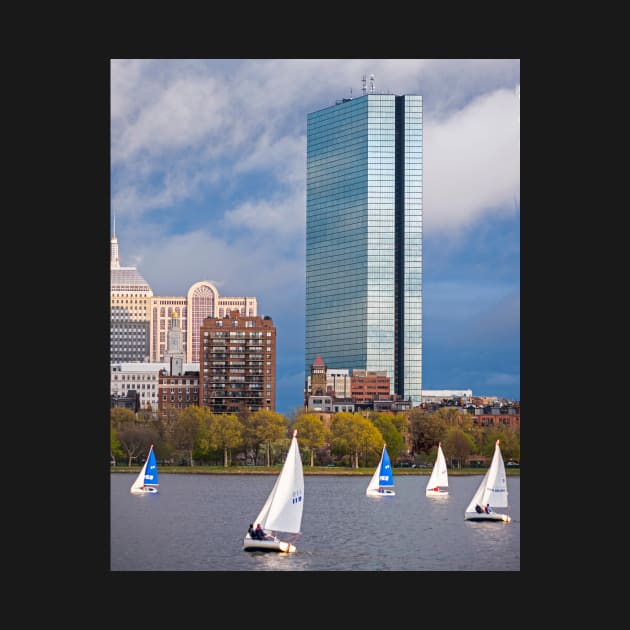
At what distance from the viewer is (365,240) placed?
19025cm

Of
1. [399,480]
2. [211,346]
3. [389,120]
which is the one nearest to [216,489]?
[399,480]

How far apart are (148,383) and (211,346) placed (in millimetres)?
22467

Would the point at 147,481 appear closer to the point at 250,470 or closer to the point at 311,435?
the point at 250,470

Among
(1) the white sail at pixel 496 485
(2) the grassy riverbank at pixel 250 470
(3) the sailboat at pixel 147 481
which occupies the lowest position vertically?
(2) the grassy riverbank at pixel 250 470

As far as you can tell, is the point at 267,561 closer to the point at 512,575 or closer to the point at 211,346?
the point at 512,575

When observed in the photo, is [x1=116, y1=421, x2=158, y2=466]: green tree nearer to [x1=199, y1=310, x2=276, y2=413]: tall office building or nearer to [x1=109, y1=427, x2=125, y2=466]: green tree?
[x1=109, y1=427, x2=125, y2=466]: green tree

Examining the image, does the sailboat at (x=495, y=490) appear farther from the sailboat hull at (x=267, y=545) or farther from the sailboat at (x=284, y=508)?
the sailboat hull at (x=267, y=545)

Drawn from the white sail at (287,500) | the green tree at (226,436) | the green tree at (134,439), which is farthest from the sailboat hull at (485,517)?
the green tree at (226,436)

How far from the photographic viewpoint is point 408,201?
643 ft

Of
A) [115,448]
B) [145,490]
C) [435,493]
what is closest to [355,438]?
[115,448]

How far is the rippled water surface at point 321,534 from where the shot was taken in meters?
41.2

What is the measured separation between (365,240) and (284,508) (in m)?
149

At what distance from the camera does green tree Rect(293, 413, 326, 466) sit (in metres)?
114

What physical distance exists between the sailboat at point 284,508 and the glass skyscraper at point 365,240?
143022 mm
